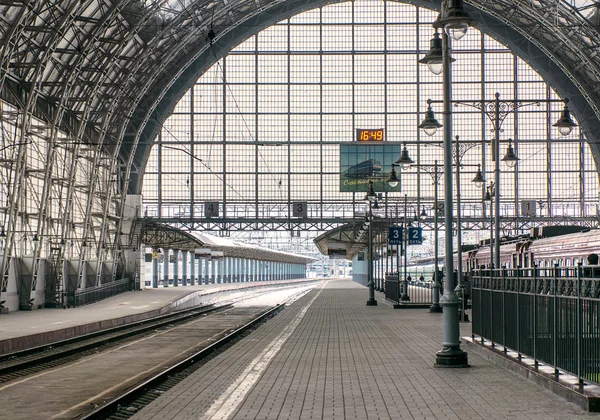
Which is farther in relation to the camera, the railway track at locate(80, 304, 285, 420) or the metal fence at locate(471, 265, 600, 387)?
the railway track at locate(80, 304, 285, 420)

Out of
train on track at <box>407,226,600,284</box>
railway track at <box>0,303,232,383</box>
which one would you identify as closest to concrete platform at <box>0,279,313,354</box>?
railway track at <box>0,303,232,383</box>

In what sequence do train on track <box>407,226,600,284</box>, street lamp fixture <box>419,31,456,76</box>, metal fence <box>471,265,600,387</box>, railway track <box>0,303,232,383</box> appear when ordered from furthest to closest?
1. train on track <box>407,226,600,284</box>
2. railway track <box>0,303,232,383</box>
3. street lamp fixture <box>419,31,456,76</box>
4. metal fence <box>471,265,600,387</box>

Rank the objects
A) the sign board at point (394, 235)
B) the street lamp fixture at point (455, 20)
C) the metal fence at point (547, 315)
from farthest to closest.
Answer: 1. the sign board at point (394, 235)
2. the street lamp fixture at point (455, 20)
3. the metal fence at point (547, 315)

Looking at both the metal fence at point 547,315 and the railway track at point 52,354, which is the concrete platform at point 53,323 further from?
the metal fence at point 547,315

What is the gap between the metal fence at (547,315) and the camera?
1196cm

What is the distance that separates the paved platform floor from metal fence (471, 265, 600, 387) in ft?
1.84

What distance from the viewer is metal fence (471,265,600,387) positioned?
11961 millimetres

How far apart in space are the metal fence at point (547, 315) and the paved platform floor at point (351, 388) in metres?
0.56

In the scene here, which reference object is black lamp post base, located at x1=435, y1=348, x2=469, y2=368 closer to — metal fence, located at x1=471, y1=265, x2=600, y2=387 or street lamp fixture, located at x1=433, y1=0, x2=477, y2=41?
metal fence, located at x1=471, y1=265, x2=600, y2=387

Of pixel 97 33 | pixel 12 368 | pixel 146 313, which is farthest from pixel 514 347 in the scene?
pixel 97 33

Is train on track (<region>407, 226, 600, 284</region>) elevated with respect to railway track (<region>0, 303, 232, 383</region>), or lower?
elevated

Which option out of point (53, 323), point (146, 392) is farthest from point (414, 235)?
point (146, 392)

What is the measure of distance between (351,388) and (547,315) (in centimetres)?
333

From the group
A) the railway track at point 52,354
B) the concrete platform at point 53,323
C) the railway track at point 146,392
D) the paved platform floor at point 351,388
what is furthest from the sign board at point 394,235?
the railway track at point 146,392
